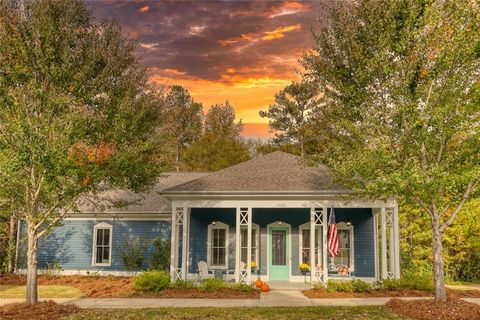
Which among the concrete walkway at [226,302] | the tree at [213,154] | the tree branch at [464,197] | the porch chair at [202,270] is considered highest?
the tree at [213,154]

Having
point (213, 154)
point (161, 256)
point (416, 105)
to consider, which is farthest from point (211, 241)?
point (213, 154)

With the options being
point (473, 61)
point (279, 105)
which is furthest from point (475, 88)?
point (279, 105)

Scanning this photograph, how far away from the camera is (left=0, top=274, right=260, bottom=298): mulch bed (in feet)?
50.4

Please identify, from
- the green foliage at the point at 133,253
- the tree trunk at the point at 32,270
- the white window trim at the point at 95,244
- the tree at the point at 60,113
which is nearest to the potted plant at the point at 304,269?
the green foliage at the point at 133,253

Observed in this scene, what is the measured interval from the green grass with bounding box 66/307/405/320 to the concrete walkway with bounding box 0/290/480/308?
842 millimetres

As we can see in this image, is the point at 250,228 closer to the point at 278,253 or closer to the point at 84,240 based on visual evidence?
the point at 278,253

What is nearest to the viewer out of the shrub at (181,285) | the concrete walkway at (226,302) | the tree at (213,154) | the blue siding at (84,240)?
the concrete walkway at (226,302)

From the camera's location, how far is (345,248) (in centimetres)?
1995

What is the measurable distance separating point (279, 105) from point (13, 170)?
45.7 meters

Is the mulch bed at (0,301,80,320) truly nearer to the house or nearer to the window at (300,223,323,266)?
the house

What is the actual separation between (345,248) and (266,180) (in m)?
5.09

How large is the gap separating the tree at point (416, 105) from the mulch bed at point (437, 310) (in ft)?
1.83

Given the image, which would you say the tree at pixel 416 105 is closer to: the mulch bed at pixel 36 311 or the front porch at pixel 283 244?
the front porch at pixel 283 244

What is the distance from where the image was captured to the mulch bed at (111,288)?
15.4 m
